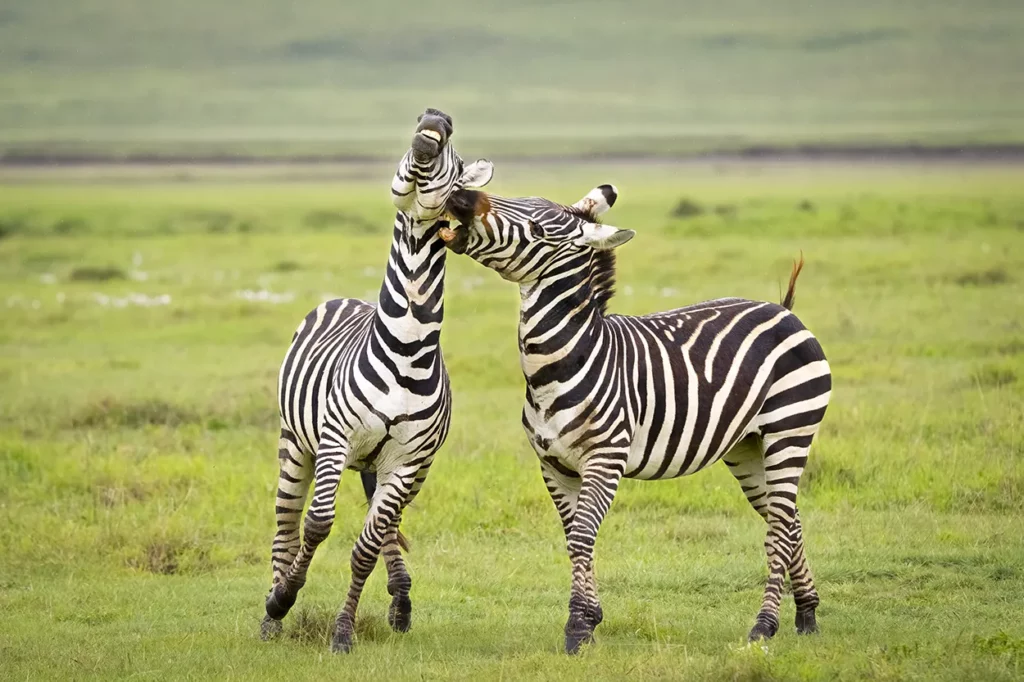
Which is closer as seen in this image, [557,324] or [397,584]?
[557,324]

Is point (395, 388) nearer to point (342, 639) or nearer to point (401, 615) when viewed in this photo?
point (342, 639)

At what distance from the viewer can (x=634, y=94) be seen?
4094 inches

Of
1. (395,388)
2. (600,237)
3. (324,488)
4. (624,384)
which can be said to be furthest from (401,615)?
(600,237)

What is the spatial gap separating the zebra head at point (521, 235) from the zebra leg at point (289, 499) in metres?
1.66

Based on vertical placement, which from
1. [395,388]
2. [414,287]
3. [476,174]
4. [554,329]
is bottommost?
[395,388]

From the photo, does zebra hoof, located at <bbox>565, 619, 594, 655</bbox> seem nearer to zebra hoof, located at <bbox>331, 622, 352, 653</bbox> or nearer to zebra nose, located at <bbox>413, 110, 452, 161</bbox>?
zebra hoof, located at <bbox>331, 622, 352, 653</bbox>

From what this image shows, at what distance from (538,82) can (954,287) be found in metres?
88.2

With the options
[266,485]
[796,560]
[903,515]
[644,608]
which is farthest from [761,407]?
[266,485]

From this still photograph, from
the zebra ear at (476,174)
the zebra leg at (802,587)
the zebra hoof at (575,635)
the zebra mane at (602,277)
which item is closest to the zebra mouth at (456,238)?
the zebra ear at (476,174)

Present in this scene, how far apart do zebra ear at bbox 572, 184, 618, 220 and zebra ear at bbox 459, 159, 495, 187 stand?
1.51 feet

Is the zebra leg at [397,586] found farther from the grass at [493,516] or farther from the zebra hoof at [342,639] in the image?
the zebra hoof at [342,639]

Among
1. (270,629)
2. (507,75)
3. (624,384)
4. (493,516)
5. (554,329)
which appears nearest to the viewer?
(554,329)

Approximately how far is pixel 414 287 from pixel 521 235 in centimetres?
64

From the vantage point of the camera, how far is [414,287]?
6.87 metres
